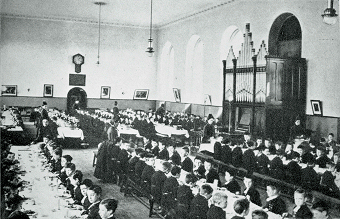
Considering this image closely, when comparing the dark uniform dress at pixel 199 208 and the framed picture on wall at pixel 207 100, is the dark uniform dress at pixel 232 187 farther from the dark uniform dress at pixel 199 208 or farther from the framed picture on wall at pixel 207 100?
the framed picture on wall at pixel 207 100

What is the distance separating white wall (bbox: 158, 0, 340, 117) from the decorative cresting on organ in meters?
0.85

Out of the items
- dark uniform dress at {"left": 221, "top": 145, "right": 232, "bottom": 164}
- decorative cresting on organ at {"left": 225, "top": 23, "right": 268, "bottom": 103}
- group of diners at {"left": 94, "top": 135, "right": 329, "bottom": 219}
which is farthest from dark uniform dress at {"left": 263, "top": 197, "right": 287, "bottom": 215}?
decorative cresting on organ at {"left": 225, "top": 23, "right": 268, "bottom": 103}

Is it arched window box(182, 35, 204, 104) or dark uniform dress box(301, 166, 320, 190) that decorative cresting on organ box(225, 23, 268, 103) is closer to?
arched window box(182, 35, 204, 104)

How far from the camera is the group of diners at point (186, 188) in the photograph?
566 centimetres

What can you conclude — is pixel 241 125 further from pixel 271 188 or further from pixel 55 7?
pixel 55 7

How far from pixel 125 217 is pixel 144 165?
53.8 inches

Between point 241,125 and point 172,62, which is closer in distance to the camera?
point 241,125

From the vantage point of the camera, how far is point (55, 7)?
882 inches

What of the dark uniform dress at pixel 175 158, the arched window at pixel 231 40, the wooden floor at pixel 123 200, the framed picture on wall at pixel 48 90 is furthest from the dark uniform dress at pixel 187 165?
the framed picture on wall at pixel 48 90

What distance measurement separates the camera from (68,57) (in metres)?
26.3

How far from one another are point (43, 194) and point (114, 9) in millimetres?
17376

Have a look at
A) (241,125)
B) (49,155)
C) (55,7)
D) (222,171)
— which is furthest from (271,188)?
(55,7)

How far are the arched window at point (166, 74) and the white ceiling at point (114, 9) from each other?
6.40 ft

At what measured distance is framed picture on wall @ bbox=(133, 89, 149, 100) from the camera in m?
28.0
